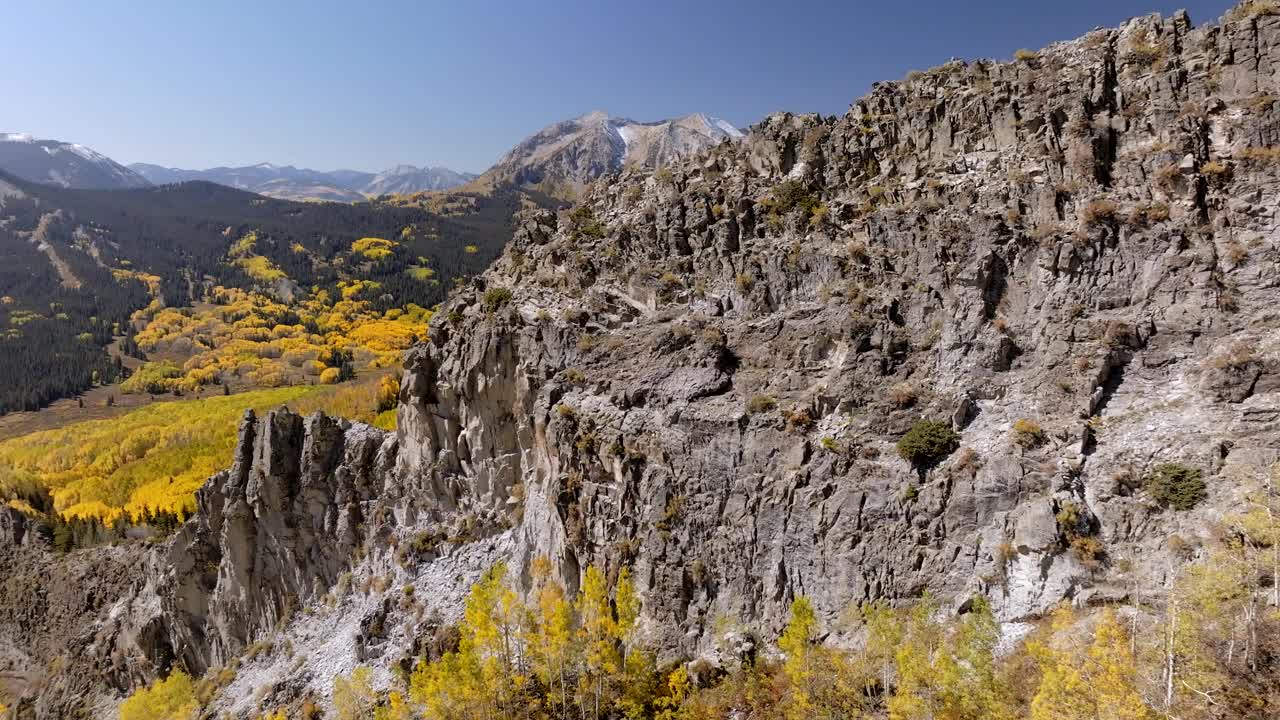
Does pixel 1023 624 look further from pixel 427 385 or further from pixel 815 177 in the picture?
pixel 427 385

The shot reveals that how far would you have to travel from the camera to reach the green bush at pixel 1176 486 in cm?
2153

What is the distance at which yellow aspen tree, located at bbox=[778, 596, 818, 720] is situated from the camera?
23906mm

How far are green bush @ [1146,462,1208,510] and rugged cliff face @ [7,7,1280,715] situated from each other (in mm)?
340

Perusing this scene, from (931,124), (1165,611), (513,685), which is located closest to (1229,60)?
(931,124)

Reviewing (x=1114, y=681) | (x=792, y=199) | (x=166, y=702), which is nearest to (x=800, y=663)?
(x=1114, y=681)

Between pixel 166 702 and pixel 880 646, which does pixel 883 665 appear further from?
pixel 166 702

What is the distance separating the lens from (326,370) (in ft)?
590

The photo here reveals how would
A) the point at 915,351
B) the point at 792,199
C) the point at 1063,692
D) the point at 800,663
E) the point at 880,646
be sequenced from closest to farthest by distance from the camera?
the point at 1063,692 → the point at 880,646 → the point at 800,663 → the point at 915,351 → the point at 792,199

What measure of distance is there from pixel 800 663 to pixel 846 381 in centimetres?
1356

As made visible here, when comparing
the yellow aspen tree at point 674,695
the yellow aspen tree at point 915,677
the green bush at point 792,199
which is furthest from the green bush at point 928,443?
the green bush at point 792,199

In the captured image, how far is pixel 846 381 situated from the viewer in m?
30.7

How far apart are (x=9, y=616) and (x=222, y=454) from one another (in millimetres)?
43837

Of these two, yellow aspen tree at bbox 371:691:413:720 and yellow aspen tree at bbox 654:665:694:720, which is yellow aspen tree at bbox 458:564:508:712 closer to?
yellow aspen tree at bbox 371:691:413:720

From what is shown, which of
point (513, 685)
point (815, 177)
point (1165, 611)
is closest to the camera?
point (1165, 611)
